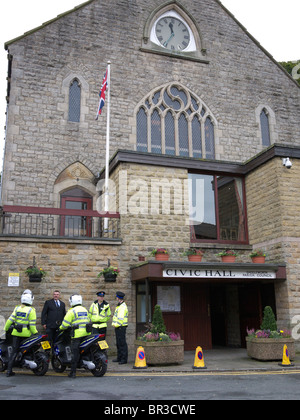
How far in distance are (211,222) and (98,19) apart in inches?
434

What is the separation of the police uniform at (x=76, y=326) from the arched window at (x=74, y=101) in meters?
10.8

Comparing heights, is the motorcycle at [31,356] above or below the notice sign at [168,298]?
below

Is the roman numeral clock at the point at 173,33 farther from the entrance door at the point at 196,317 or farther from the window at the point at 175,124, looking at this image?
the entrance door at the point at 196,317

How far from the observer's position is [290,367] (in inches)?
392

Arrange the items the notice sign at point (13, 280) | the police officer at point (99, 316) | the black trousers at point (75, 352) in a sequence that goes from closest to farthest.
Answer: the black trousers at point (75, 352) → the police officer at point (99, 316) → the notice sign at point (13, 280)

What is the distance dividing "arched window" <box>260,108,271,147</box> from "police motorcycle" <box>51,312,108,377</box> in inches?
574

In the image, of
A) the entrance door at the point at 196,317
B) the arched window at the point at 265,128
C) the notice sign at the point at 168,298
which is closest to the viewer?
the notice sign at the point at 168,298

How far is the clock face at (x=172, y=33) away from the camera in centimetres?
2055

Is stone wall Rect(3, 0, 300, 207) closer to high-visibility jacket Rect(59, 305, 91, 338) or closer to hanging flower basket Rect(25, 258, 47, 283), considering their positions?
hanging flower basket Rect(25, 258, 47, 283)

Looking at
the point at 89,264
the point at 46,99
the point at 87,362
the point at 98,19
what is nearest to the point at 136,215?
the point at 89,264

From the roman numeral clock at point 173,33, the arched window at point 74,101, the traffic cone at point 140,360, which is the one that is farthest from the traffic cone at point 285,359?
the roman numeral clock at point 173,33

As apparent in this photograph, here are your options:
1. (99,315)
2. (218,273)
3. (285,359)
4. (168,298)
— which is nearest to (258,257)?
(218,273)

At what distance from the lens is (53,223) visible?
611 inches
